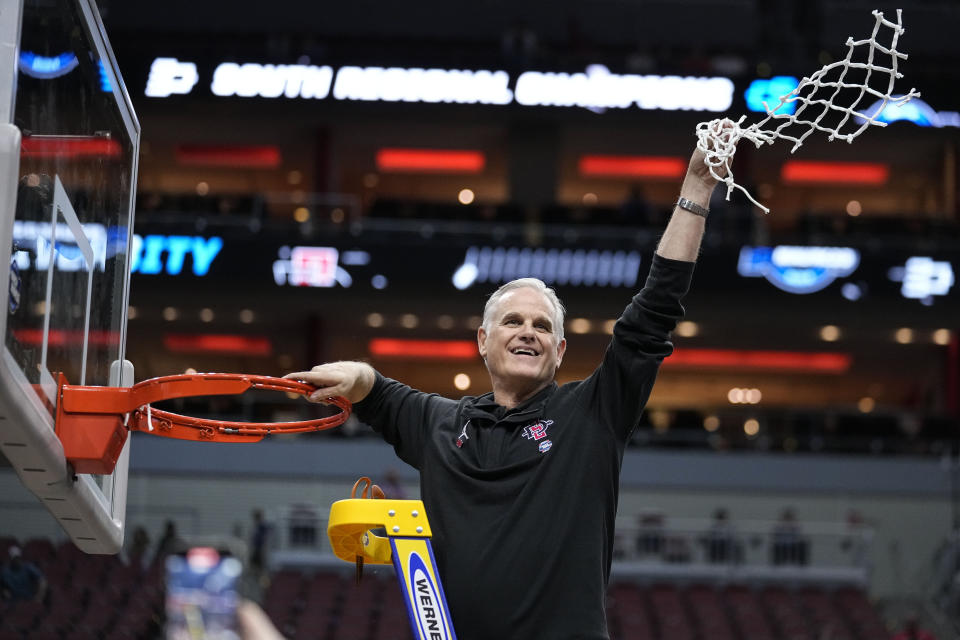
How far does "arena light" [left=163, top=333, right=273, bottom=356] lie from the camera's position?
26.5 meters

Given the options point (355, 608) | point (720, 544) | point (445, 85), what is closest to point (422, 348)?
point (445, 85)

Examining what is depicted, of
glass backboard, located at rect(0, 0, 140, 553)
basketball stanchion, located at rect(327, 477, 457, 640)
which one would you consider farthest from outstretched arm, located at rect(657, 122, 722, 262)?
glass backboard, located at rect(0, 0, 140, 553)

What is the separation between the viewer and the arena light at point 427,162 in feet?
83.9

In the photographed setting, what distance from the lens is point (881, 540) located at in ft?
60.0

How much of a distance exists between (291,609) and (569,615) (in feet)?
36.9

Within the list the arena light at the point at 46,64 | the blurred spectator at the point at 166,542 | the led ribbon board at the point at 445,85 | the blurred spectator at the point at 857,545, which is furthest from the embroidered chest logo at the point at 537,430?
the led ribbon board at the point at 445,85

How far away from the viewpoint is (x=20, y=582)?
12273 mm

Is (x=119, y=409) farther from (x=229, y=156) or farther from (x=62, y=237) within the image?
(x=229, y=156)

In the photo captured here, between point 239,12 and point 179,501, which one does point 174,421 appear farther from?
point 239,12

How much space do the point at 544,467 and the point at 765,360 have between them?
24.1m

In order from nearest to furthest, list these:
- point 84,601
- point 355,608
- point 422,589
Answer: point 422,589
point 84,601
point 355,608

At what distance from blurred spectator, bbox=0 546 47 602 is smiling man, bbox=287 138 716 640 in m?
9.75

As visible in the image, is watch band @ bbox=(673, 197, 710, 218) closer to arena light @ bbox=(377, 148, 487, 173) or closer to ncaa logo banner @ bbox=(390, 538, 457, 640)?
ncaa logo banner @ bbox=(390, 538, 457, 640)

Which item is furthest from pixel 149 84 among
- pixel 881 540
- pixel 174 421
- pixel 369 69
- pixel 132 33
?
pixel 174 421
